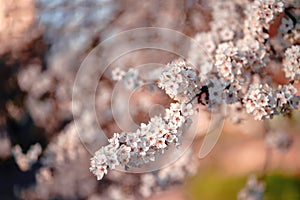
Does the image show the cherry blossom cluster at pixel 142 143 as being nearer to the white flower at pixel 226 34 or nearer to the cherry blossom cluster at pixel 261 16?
the cherry blossom cluster at pixel 261 16

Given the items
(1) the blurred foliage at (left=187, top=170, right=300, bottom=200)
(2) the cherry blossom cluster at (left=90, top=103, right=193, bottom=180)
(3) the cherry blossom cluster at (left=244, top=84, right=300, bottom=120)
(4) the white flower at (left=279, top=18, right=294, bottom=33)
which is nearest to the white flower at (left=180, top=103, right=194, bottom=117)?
(2) the cherry blossom cluster at (left=90, top=103, right=193, bottom=180)

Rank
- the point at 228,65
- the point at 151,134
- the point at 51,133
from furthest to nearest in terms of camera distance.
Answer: the point at 51,133
the point at 228,65
the point at 151,134

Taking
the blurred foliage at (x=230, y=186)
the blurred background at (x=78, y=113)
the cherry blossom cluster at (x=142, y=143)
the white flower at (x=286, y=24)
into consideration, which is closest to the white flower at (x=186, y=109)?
the cherry blossom cluster at (x=142, y=143)

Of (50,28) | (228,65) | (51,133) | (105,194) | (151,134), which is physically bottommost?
(151,134)

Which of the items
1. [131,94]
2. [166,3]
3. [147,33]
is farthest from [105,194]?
[166,3]

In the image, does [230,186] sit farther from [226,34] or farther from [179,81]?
[179,81]

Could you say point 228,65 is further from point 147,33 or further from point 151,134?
point 147,33
